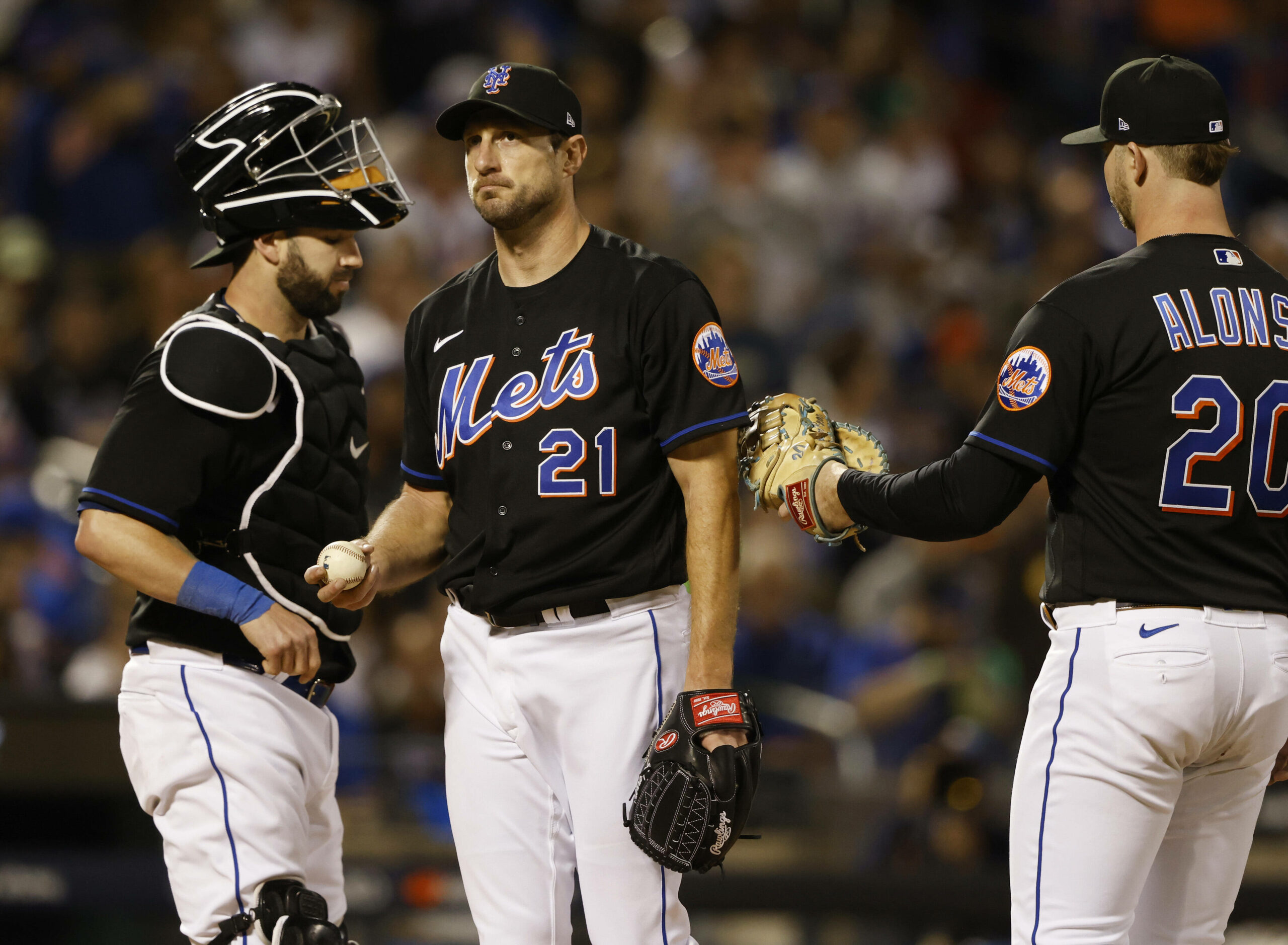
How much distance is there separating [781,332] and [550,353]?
193 inches

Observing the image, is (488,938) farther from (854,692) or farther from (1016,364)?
(854,692)

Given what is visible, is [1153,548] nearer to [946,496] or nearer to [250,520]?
[946,496]

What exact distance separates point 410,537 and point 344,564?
345 millimetres

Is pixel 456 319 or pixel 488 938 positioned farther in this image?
pixel 456 319

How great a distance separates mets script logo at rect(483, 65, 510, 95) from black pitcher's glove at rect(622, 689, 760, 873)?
4.70ft

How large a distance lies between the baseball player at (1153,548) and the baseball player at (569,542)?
64cm

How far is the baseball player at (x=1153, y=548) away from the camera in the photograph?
2.88 m

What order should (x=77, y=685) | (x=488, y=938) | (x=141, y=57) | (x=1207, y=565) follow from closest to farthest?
(x=1207, y=565)
(x=488, y=938)
(x=77, y=685)
(x=141, y=57)

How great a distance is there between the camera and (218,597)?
337cm

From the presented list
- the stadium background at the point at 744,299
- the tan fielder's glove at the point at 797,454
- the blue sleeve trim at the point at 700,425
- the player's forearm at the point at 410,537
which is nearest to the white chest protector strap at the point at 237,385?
the player's forearm at the point at 410,537

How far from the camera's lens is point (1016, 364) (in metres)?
2.98

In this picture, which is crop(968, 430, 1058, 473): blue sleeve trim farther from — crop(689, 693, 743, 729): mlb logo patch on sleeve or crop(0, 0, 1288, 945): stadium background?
crop(0, 0, 1288, 945): stadium background

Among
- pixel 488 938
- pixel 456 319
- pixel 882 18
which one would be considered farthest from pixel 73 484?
pixel 882 18

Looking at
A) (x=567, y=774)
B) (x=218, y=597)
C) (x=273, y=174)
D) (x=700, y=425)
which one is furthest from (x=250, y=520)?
(x=700, y=425)
